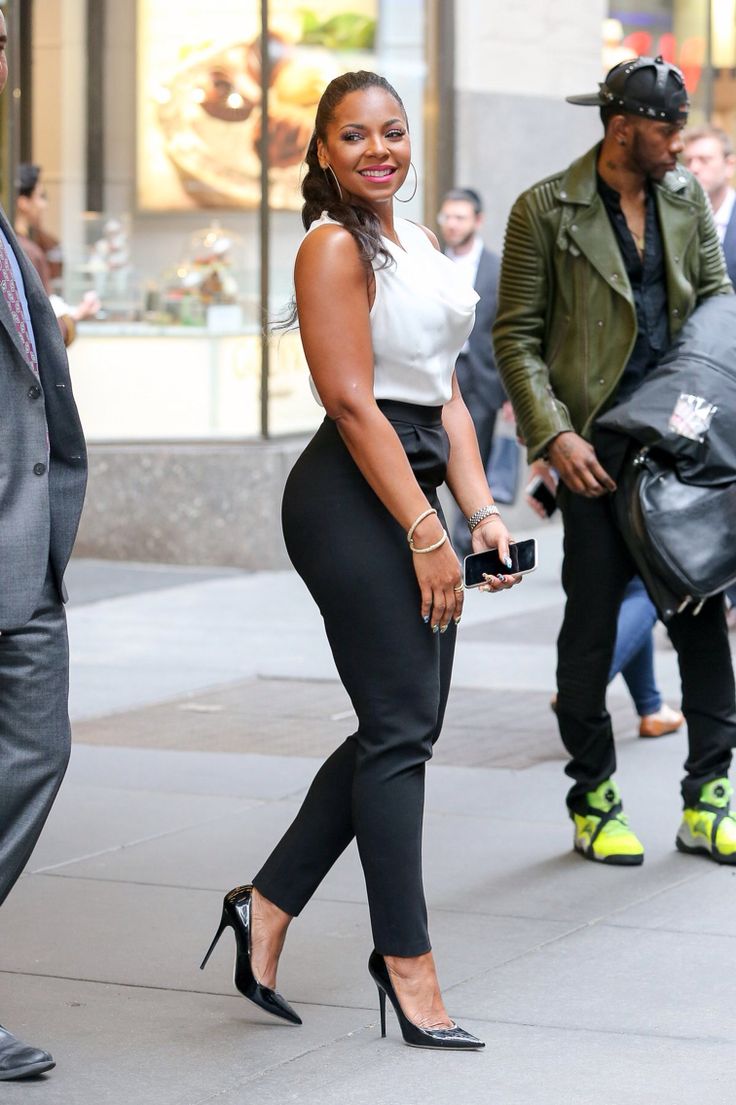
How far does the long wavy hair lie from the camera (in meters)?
3.98

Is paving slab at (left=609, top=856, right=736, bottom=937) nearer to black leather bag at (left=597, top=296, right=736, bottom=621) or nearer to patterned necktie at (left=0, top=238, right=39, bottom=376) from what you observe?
black leather bag at (left=597, top=296, right=736, bottom=621)

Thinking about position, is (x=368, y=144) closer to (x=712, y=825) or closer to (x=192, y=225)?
(x=712, y=825)

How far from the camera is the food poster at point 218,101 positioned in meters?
11.8

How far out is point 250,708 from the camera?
7699 mm

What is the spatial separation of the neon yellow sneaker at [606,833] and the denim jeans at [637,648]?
0.94m

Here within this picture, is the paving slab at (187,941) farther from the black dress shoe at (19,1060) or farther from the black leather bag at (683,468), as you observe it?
the black leather bag at (683,468)

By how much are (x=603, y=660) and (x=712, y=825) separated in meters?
0.53

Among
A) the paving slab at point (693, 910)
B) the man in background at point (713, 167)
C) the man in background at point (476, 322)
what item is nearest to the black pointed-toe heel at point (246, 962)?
the paving slab at point (693, 910)

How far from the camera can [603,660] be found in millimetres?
5434

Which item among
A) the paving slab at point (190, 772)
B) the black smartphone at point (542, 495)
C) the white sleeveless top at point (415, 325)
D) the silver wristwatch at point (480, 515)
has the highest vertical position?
the white sleeveless top at point (415, 325)

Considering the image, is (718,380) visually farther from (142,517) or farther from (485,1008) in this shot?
(142,517)

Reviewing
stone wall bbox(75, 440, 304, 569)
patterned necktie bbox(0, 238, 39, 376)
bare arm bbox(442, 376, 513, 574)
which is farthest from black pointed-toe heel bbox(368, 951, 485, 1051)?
stone wall bbox(75, 440, 304, 569)

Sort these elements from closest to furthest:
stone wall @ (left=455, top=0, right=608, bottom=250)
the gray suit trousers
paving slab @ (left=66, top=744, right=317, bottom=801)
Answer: the gray suit trousers
paving slab @ (left=66, top=744, right=317, bottom=801)
stone wall @ (left=455, top=0, right=608, bottom=250)

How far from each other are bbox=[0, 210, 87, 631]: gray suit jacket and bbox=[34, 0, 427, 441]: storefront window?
7.82m
